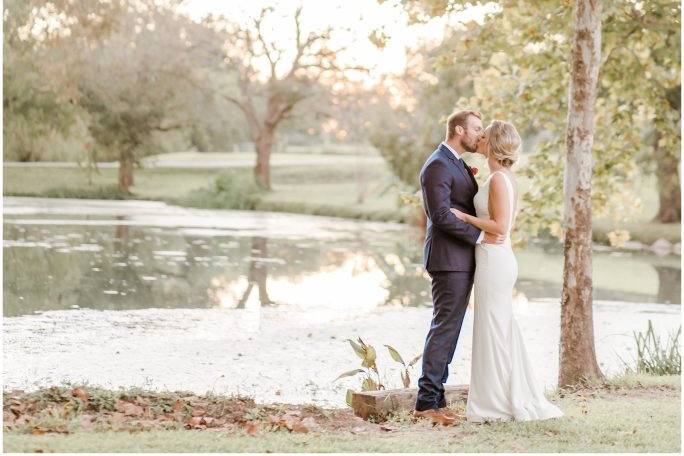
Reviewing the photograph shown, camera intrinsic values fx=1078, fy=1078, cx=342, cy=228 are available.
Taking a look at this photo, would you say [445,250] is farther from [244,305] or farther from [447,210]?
[244,305]

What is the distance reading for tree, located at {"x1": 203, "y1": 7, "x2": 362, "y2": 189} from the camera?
47844 millimetres

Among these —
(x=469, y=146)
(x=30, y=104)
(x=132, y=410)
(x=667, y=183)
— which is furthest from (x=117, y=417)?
(x=30, y=104)

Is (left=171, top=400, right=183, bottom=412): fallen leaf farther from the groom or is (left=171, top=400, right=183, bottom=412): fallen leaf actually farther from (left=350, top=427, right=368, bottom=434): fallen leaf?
the groom

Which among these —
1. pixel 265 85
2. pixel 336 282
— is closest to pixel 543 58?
pixel 336 282

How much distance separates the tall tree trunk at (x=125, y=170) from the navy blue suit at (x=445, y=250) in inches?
1726

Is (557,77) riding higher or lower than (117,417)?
higher

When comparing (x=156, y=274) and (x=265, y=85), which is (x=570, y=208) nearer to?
(x=156, y=274)

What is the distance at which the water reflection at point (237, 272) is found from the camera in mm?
17188

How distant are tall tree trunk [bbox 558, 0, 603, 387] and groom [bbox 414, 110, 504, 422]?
2195 mm

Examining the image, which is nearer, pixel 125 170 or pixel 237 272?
pixel 237 272

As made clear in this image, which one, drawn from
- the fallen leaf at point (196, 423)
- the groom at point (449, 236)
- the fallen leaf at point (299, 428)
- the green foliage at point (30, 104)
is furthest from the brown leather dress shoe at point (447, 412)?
the green foliage at point (30, 104)

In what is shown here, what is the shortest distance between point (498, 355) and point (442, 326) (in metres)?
0.40

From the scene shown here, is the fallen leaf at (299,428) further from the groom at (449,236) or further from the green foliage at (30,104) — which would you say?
the green foliage at (30,104)

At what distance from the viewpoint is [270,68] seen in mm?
50875
